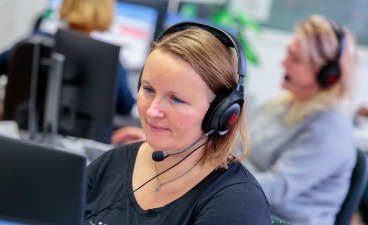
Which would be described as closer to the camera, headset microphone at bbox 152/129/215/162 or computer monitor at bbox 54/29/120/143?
headset microphone at bbox 152/129/215/162

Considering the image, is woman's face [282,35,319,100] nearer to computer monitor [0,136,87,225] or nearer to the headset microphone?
the headset microphone

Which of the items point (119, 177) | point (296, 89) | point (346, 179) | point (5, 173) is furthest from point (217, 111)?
point (296, 89)

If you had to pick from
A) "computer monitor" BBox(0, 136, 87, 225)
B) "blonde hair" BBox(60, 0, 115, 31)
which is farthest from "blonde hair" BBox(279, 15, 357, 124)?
"computer monitor" BBox(0, 136, 87, 225)

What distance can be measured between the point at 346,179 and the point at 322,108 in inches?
10.6

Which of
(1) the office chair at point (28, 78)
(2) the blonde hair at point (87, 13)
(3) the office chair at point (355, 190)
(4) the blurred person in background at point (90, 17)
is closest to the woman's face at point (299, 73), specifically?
(3) the office chair at point (355, 190)

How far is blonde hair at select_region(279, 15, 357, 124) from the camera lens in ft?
6.67

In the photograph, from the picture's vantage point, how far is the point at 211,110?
115cm

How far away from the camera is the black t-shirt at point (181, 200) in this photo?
1076mm

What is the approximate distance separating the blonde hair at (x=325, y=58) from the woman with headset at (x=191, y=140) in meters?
0.84

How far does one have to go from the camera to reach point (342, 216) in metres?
1.68

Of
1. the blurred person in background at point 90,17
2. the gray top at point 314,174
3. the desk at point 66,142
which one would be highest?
the blurred person in background at point 90,17

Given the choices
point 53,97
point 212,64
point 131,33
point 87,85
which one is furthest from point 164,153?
point 131,33

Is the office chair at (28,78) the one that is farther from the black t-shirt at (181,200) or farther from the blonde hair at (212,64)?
the blonde hair at (212,64)

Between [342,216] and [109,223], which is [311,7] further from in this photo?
[109,223]
